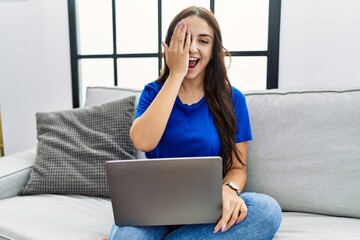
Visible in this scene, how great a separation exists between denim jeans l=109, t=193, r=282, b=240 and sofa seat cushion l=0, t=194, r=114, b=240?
0.20 meters

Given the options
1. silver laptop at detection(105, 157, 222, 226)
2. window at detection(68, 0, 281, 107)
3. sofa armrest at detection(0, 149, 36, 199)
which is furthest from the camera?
window at detection(68, 0, 281, 107)

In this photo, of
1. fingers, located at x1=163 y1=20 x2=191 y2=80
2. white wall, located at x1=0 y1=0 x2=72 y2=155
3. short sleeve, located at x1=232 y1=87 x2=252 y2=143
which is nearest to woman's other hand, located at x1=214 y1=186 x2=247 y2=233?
short sleeve, located at x1=232 y1=87 x2=252 y2=143

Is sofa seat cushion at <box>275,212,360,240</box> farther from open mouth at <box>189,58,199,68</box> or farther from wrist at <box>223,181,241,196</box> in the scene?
open mouth at <box>189,58,199,68</box>

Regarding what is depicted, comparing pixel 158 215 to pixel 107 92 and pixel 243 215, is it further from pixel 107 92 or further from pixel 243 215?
pixel 107 92

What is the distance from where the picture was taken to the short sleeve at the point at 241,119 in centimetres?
108

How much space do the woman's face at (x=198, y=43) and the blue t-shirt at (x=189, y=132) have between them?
0.12 meters

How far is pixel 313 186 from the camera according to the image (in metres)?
A: 1.13

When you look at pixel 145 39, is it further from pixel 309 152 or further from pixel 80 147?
pixel 309 152

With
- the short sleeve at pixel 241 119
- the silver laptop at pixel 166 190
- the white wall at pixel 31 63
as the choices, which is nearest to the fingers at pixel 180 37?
the short sleeve at pixel 241 119

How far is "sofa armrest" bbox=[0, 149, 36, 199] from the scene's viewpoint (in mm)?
1200

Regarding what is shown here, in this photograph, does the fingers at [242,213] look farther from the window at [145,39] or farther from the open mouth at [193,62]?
the window at [145,39]

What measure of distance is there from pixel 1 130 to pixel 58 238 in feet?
5.30

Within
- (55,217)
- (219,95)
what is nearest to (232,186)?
(219,95)

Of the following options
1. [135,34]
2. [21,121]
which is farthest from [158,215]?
[21,121]
